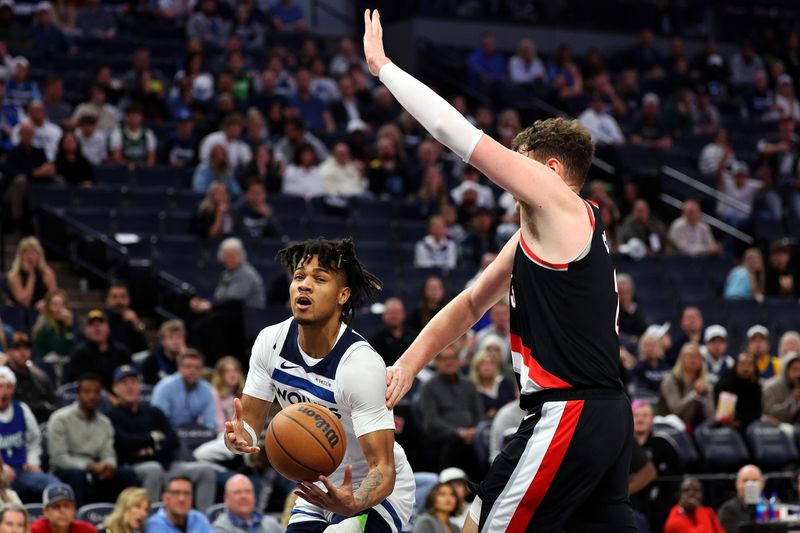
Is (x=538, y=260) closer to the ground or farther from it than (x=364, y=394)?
farther from it

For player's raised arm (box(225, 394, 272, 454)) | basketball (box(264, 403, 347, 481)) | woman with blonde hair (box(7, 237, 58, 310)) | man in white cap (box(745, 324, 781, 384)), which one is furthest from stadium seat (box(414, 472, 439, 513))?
basketball (box(264, 403, 347, 481))

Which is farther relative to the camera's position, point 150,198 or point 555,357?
point 150,198

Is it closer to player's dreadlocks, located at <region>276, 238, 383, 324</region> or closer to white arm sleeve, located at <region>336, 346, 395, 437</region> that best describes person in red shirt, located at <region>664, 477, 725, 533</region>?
player's dreadlocks, located at <region>276, 238, 383, 324</region>

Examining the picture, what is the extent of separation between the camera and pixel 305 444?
4598 mm

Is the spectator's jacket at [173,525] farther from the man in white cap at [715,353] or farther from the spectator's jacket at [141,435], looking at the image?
the man in white cap at [715,353]

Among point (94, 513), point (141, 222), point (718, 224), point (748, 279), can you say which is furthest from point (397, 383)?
point (718, 224)

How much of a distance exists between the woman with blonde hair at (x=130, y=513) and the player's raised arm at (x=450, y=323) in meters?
4.91

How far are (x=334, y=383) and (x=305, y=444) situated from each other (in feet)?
1.30

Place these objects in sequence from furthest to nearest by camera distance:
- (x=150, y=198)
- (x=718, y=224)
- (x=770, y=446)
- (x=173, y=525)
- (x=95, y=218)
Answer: (x=718, y=224)
(x=150, y=198)
(x=95, y=218)
(x=770, y=446)
(x=173, y=525)

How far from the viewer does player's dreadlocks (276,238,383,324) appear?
5094mm

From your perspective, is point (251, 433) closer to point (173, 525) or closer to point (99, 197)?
point (173, 525)

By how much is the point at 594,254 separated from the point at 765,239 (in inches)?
549

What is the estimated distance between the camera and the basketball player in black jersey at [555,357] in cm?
432

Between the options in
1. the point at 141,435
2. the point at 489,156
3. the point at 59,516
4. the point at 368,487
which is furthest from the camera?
the point at 141,435
